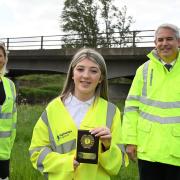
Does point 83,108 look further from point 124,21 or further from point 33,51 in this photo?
point 124,21

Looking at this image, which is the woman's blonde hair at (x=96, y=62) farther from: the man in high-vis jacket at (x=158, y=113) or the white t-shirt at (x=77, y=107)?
the man in high-vis jacket at (x=158, y=113)

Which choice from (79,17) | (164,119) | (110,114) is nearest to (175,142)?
(164,119)

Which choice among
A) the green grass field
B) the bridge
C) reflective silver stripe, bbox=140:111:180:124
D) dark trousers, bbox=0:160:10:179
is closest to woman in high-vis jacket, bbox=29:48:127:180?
reflective silver stripe, bbox=140:111:180:124

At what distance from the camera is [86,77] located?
334cm

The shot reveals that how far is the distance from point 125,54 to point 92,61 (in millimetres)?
22019

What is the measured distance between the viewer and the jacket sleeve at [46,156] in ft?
10.4

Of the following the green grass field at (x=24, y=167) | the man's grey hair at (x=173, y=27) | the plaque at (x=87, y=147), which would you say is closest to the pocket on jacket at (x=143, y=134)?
the man's grey hair at (x=173, y=27)

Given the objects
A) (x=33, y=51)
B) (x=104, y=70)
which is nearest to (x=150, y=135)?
(x=104, y=70)

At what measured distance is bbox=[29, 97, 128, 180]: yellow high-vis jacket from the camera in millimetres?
3195

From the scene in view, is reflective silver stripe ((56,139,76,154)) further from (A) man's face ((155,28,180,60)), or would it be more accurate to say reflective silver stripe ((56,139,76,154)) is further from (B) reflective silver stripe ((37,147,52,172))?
(A) man's face ((155,28,180,60))

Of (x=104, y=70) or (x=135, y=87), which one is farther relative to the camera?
(x=135, y=87)

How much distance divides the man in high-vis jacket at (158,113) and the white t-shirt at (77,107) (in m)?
1.27

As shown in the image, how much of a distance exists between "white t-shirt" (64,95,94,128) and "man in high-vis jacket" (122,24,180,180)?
127 cm

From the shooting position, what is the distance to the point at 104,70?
3.47m
